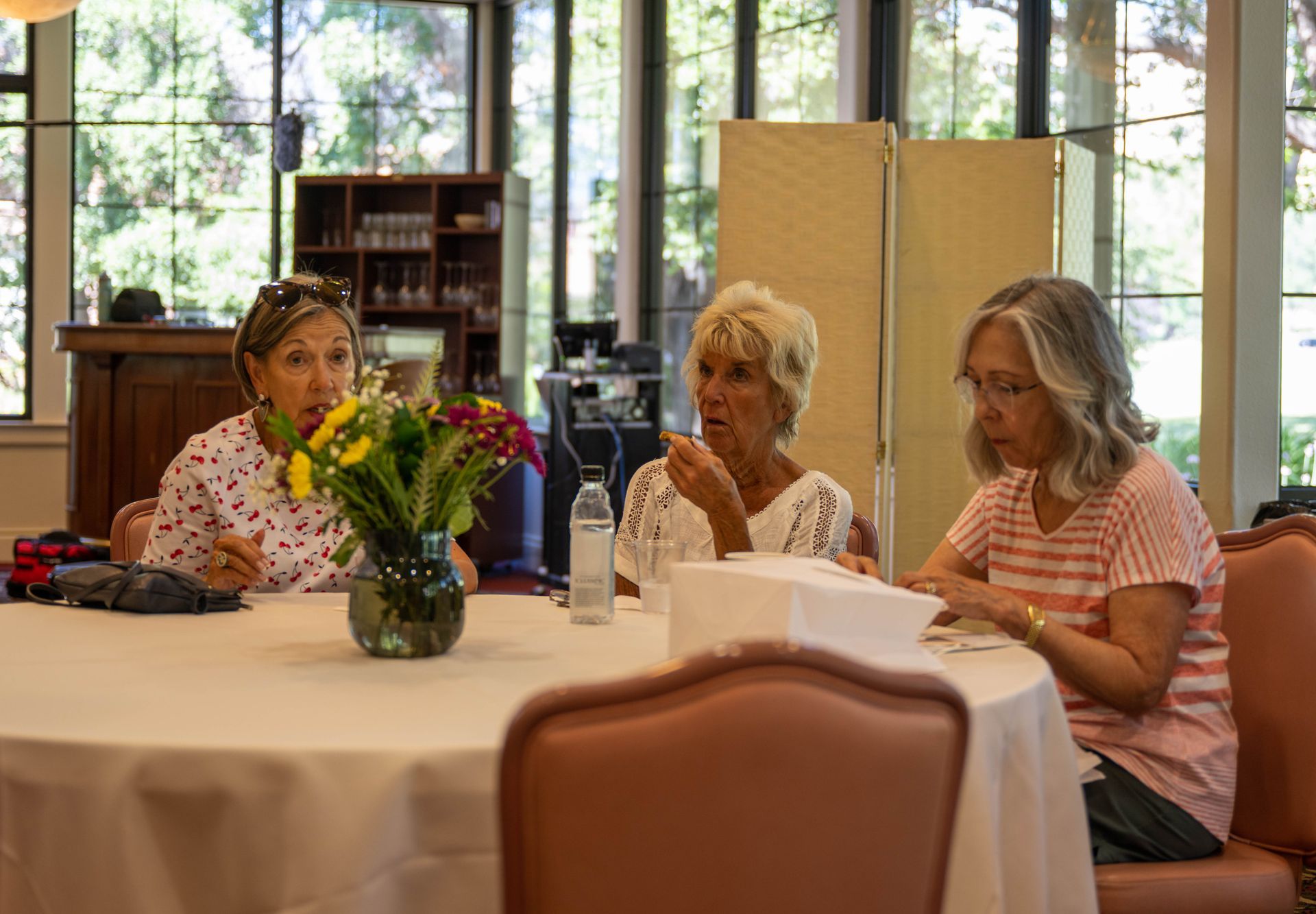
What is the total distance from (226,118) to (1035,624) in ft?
27.6

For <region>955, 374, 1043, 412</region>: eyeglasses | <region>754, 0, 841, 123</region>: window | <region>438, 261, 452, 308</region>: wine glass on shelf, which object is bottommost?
<region>955, 374, 1043, 412</region>: eyeglasses

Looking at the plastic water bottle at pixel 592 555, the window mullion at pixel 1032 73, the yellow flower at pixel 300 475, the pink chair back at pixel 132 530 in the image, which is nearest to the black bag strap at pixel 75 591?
the pink chair back at pixel 132 530

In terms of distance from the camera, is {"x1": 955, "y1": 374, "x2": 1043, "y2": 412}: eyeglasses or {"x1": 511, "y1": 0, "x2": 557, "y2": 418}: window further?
{"x1": 511, "y1": 0, "x2": 557, "y2": 418}: window

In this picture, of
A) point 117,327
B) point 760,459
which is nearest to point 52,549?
point 117,327

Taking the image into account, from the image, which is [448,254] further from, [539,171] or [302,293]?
[302,293]

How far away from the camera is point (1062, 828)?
160 centimetres

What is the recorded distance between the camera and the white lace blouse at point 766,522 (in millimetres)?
2561

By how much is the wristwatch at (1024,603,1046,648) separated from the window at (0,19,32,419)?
864cm

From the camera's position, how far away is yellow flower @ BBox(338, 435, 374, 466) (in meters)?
1.67

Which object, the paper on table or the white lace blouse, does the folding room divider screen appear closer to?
the white lace blouse

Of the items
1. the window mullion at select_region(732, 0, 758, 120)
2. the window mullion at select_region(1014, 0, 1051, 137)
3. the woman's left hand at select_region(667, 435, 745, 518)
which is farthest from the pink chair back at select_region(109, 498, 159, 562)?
the window mullion at select_region(732, 0, 758, 120)

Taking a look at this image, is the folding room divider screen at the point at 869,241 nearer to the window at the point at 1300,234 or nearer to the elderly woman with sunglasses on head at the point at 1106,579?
the window at the point at 1300,234

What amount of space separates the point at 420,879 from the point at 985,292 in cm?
358

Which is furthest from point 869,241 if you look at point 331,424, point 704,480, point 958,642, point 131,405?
point 131,405
